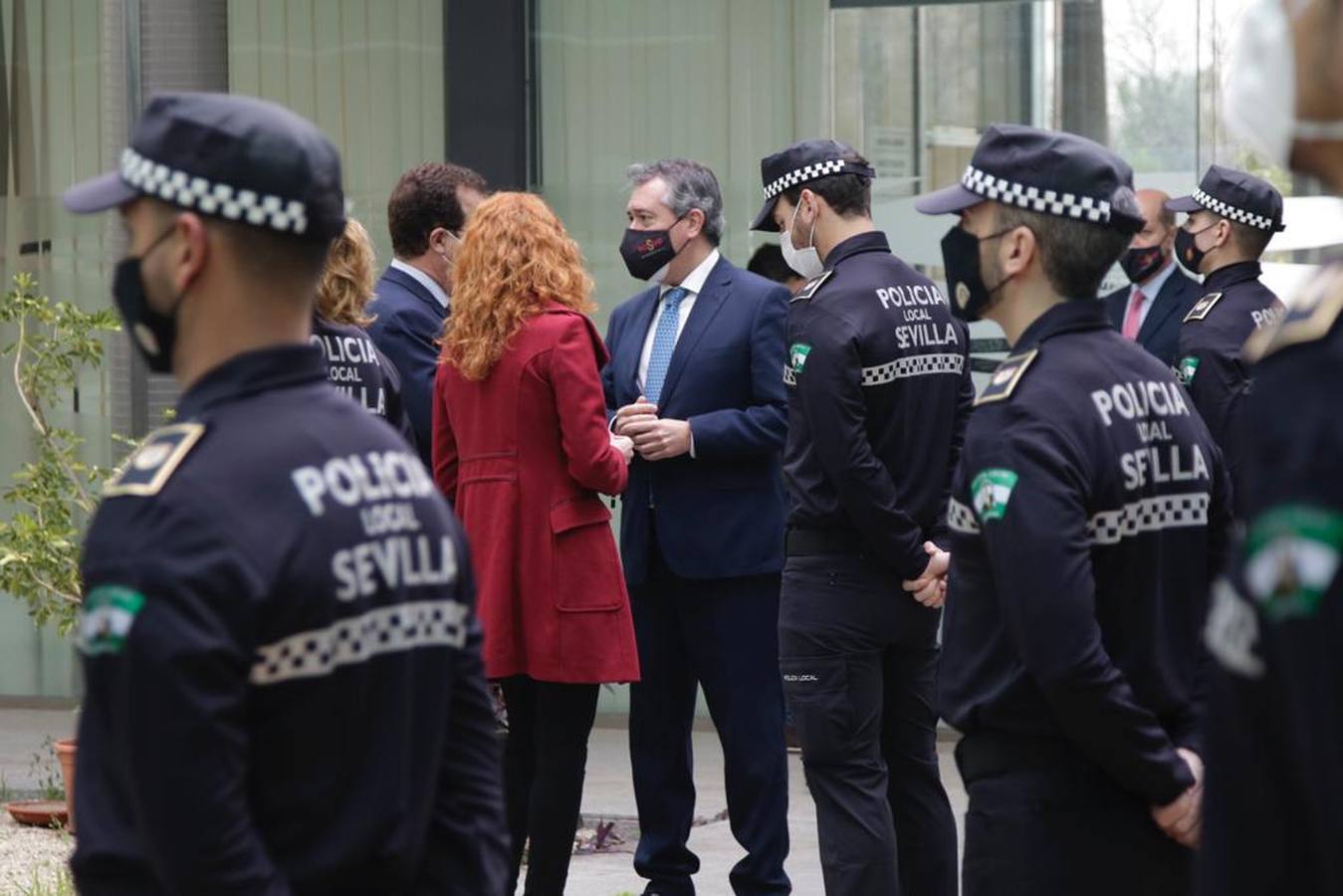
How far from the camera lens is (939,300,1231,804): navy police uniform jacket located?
3668mm

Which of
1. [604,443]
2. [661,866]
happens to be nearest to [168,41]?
[604,443]

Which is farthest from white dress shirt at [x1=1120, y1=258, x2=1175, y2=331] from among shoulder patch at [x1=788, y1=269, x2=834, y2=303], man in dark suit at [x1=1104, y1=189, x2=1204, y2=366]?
shoulder patch at [x1=788, y1=269, x2=834, y2=303]

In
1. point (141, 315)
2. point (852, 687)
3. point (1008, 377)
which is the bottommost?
point (852, 687)

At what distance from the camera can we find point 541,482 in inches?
237

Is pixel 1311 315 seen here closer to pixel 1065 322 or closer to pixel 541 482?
pixel 1065 322

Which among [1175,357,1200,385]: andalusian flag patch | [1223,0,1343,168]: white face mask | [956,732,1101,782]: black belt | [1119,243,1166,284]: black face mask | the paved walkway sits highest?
[1223,0,1343,168]: white face mask

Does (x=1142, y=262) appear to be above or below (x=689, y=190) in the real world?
below

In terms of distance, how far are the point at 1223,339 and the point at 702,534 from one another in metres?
2.38

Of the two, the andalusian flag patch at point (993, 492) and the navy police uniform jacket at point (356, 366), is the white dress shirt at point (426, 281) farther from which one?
the andalusian flag patch at point (993, 492)

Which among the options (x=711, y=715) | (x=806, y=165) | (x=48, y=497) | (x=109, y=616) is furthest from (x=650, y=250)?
(x=109, y=616)

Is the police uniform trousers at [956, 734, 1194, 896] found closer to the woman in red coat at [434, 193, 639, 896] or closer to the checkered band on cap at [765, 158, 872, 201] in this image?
the woman in red coat at [434, 193, 639, 896]

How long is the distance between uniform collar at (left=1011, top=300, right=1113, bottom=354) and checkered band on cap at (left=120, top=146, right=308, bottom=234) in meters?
1.74

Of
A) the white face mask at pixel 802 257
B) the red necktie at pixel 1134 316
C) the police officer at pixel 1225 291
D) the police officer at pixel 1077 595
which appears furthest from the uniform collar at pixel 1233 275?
the police officer at pixel 1077 595

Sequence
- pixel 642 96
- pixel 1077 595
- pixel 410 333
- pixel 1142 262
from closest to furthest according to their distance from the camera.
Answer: pixel 1077 595 < pixel 410 333 < pixel 1142 262 < pixel 642 96
